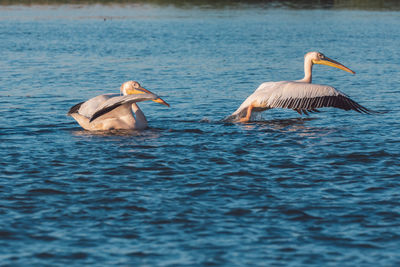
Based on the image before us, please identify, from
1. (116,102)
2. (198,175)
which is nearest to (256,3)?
(116,102)

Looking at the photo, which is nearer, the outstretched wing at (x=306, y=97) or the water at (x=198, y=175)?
the water at (x=198, y=175)

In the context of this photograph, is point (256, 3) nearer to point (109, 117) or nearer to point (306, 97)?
point (306, 97)

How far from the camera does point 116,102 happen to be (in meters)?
11.9

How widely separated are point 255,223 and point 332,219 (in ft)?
3.07

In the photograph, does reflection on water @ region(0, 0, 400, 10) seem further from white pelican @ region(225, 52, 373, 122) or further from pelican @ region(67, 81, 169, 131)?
pelican @ region(67, 81, 169, 131)

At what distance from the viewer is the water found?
6.94m

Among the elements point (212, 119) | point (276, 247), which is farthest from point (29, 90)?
point (276, 247)

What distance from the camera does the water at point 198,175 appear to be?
6941 mm

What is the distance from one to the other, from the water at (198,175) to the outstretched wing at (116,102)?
1.68ft

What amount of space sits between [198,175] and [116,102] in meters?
2.97

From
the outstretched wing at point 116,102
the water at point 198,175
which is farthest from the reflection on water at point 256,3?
the outstretched wing at point 116,102

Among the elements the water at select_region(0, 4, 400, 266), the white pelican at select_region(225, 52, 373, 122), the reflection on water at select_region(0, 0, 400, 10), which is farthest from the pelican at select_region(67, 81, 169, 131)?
the reflection on water at select_region(0, 0, 400, 10)

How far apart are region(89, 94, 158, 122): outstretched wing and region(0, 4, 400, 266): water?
1.68 feet

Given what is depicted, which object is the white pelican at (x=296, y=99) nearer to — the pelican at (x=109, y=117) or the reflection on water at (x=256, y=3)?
the pelican at (x=109, y=117)
